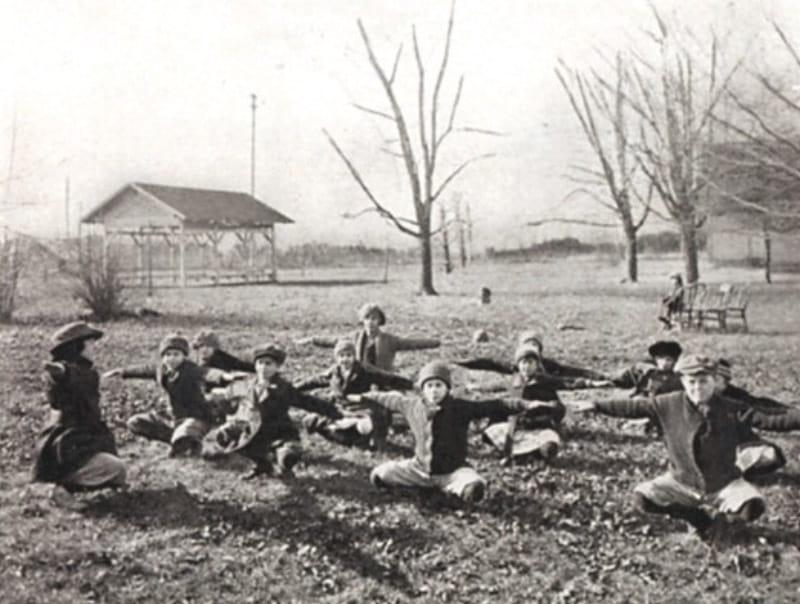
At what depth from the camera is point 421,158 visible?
8.98m

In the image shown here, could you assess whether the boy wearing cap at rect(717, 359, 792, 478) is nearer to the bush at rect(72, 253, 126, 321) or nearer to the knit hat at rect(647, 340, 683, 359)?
the knit hat at rect(647, 340, 683, 359)

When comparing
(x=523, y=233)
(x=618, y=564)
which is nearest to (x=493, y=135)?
(x=523, y=233)

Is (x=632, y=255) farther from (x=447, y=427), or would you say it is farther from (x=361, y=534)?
(x=361, y=534)

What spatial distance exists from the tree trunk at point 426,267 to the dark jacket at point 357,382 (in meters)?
4.12

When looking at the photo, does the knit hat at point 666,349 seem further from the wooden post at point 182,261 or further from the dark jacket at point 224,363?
the wooden post at point 182,261

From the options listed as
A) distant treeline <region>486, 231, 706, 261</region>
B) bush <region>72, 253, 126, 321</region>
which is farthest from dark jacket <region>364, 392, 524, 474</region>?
bush <region>72, 253, 126, 321</region>

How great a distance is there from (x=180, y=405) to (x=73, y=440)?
112 centimetres

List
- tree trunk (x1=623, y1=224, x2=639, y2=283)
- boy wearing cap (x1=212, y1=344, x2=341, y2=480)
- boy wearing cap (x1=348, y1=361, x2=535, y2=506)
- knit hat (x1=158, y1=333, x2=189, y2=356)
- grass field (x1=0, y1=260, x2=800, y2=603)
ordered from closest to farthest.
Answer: grass field (x1=0, y1=260, x2=800, y2=603), boy wearing cap (x1=348, y1=361, x2=535, y2=506), boy wearing cap (x1=212, y1=344, x2=341, y2=480), knit hat (x1=158, y1=333, x2=189, y2=356), tree trunk (x1=623, y1=224, x2=639, y2=283)

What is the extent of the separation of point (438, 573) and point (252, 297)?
795 cm

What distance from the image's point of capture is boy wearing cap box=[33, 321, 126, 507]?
3920 mm

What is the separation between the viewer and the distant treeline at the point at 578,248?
32.6 ft

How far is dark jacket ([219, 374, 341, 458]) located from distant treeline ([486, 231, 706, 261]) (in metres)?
5.59

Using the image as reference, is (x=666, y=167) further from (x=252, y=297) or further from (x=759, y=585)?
(x=759, y=585)

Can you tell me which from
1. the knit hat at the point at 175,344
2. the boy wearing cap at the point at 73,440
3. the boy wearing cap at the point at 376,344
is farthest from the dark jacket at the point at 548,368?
the boy wearing cap at the point at 73,440
